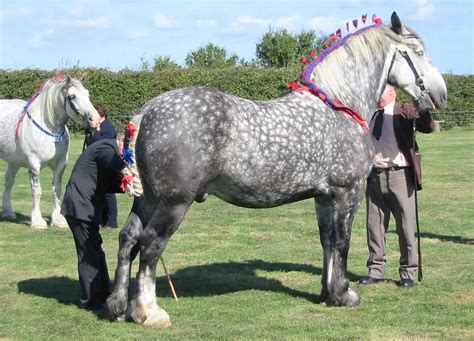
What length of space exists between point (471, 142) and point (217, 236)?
20.5 meters

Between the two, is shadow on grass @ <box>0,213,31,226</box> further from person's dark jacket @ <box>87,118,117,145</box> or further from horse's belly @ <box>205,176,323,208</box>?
horse's belly @ <box>205,176,323,208</box>

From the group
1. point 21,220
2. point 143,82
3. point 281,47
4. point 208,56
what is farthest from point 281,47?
point 21,220

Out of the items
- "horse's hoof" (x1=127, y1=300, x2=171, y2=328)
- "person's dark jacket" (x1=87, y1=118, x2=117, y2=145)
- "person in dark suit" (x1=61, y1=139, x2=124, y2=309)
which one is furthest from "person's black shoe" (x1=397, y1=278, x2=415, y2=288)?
"person's dark jacket" (x1=87, y1=118, x2=117, y2=145)

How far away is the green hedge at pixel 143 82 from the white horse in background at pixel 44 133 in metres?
19.5

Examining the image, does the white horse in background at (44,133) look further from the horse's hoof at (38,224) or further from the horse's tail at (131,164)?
the horse's tail at (131,164)

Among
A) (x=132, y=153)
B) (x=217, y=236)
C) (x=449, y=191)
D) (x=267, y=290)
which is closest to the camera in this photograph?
(x=132, y=153)

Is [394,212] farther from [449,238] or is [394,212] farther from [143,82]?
[143,82]

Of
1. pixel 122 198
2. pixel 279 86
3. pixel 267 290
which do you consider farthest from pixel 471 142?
pixel 267 290

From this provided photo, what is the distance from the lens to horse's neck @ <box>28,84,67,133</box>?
12.7m

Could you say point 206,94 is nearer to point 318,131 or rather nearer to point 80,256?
point 318,131

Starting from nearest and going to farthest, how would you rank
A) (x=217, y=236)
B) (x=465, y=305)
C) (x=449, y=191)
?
(x=465, y=305)
(x=217, y=236)
(x=449, y=191)

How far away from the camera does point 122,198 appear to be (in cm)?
1717

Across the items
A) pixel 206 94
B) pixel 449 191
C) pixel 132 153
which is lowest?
pixel 449 191

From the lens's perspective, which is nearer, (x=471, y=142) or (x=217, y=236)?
(x=217, y=236)
